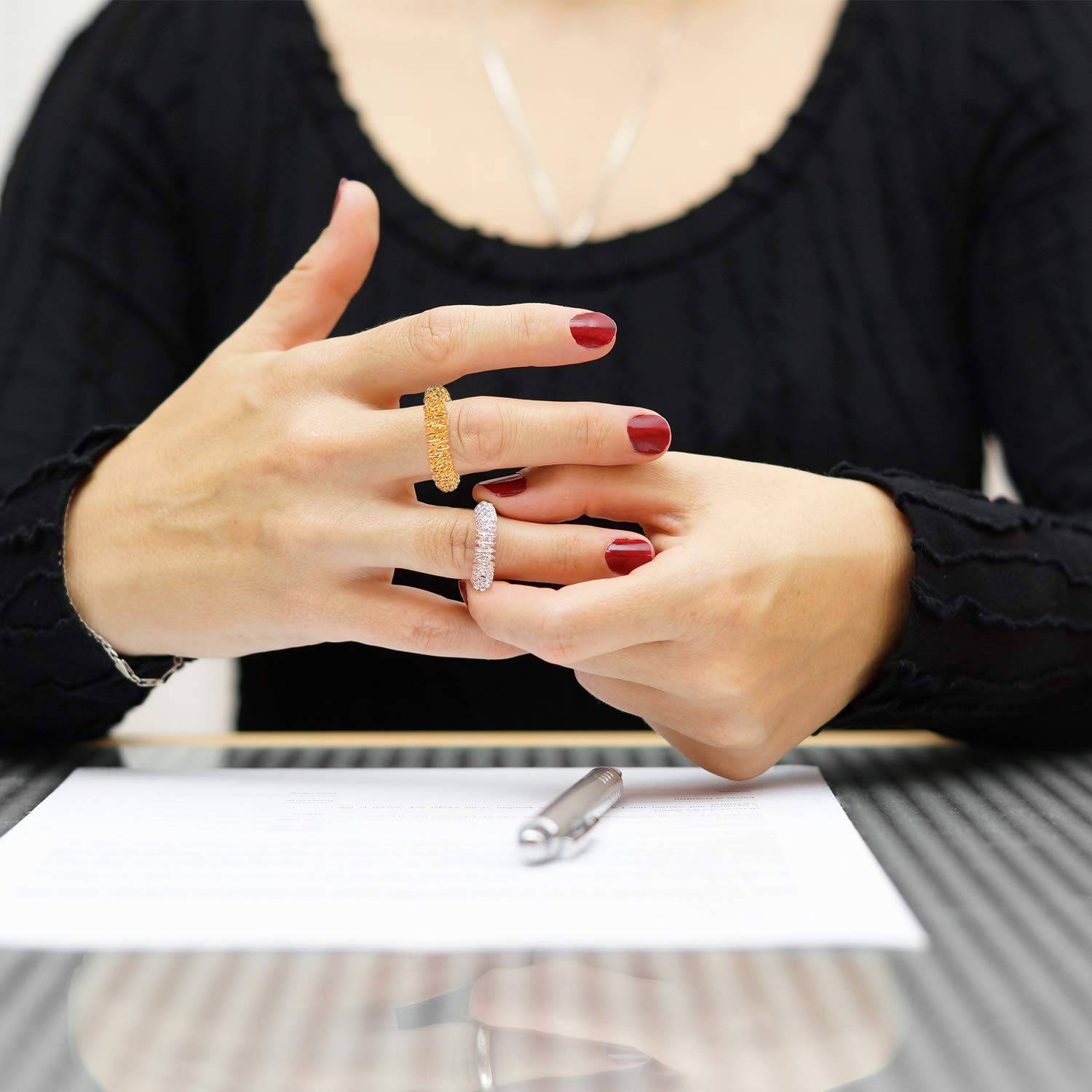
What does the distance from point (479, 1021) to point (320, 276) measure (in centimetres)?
42

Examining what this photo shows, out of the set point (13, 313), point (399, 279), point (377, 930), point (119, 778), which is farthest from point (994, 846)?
point (13, 313)

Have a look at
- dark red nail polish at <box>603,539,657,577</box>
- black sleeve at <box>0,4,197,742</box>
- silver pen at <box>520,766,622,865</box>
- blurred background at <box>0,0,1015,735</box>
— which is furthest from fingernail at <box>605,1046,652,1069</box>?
blurred background at <box>0,0,1015,735</box>

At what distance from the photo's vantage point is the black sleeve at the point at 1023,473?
0.60 meters

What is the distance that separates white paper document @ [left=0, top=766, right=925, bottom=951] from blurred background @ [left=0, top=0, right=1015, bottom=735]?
1290 millimetres

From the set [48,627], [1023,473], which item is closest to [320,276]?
[48,627]

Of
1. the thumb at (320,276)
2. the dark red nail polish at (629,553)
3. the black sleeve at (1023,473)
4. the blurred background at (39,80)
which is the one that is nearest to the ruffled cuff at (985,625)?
the black sleeve at (1023,473)

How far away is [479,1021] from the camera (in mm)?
330

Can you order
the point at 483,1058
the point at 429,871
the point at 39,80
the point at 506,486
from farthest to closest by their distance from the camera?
the point at 39,80
the point at 506,486
the point at 429,871
the point at 483,1058

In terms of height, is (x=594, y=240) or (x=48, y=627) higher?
(x=594, y=240)

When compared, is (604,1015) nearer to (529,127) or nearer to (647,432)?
(647,432)

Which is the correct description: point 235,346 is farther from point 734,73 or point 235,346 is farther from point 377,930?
point 734,73

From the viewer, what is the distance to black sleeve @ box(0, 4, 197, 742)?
843 mm

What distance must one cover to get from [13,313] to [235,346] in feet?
1.18

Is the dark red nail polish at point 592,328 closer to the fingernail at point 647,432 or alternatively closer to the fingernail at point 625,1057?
the fingernail at point 647,432
